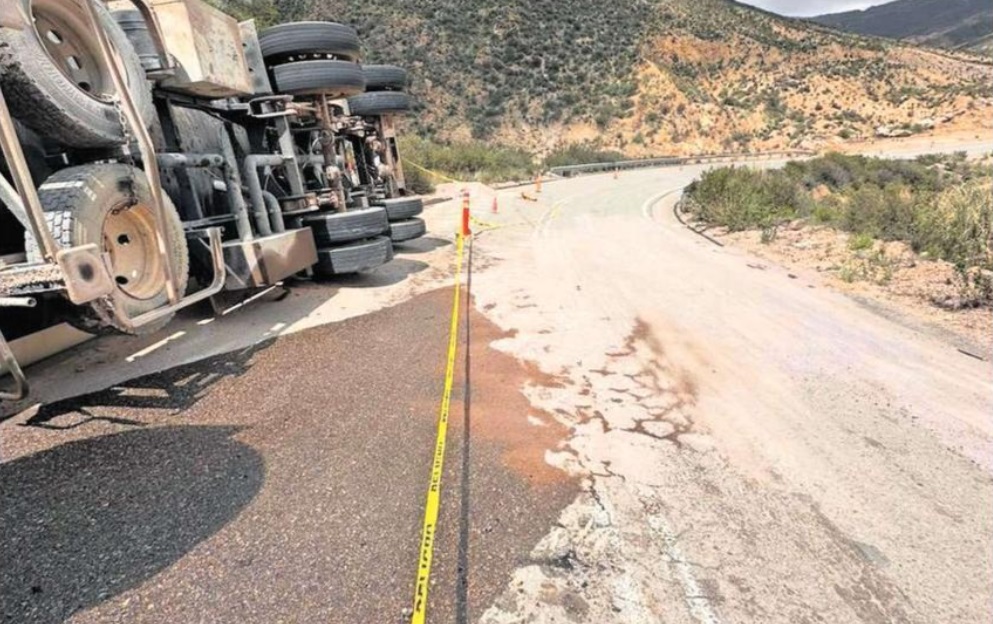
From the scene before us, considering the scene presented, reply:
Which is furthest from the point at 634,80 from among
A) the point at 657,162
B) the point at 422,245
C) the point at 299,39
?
the point at 299,39

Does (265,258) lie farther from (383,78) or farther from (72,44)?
(383,78)

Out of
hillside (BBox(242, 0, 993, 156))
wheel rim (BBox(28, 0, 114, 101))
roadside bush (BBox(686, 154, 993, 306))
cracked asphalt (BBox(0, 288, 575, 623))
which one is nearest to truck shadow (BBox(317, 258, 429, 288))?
cracked asphalt (BBox(0, 288, 575, 623))

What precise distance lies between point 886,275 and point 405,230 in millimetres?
7136

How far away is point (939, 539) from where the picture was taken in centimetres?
282

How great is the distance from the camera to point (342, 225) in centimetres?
669

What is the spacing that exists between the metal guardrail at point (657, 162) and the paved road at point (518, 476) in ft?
85.7

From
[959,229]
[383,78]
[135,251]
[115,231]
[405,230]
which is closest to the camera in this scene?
[115,231]

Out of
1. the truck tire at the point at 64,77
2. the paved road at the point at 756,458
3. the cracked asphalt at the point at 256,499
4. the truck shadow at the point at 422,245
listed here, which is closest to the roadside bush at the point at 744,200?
the paved road at the point at 756,458

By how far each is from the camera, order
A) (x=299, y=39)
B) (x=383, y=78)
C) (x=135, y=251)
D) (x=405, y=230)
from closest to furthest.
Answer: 1. (x=135, y=251)
2. (x=299, y=39)
3. (x=405, y=230)
4. (x=383, y=78)

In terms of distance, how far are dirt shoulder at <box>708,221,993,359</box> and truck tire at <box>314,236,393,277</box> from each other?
621 centimetres

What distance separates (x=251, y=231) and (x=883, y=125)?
5401 cm

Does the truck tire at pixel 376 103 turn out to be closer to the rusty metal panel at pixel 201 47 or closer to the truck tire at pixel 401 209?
the truck tire at pixel 401 209

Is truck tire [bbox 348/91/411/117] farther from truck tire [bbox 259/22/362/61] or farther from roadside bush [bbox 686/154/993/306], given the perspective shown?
roadside bush [bbox 686/154/993/306]

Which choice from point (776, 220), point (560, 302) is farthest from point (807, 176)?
point (560, 302)
